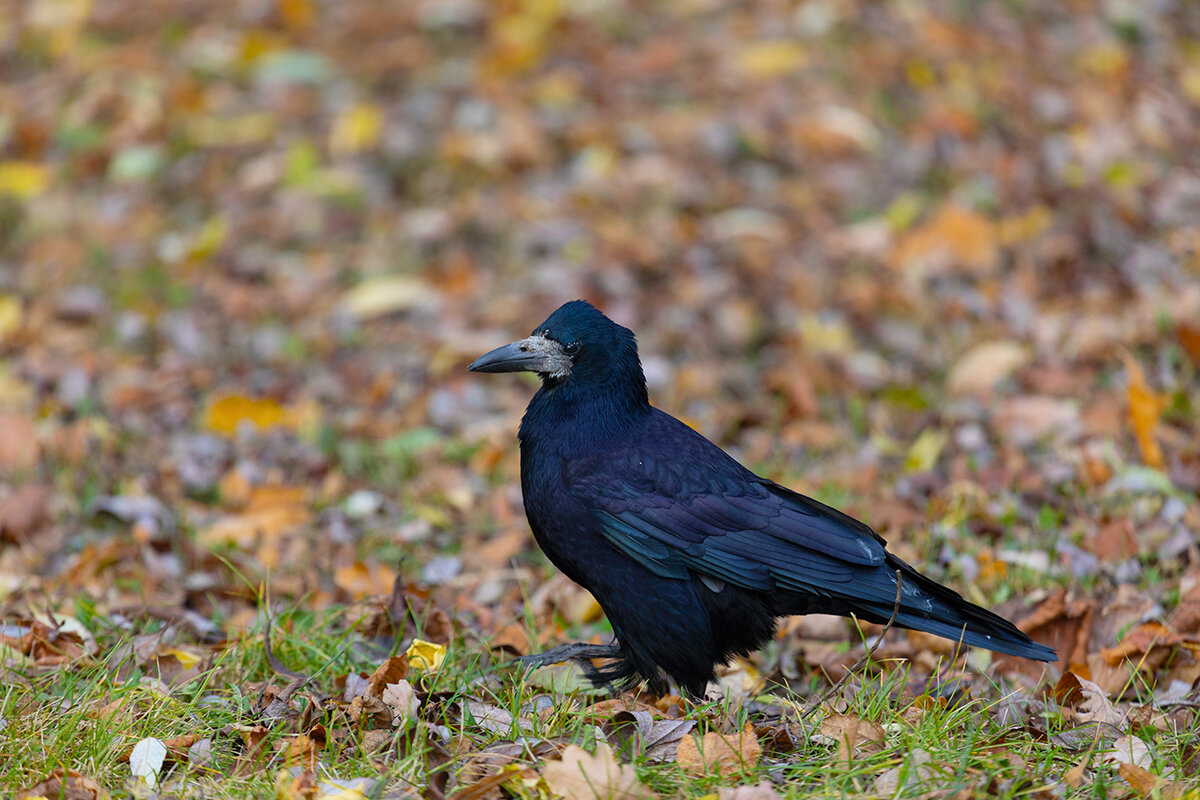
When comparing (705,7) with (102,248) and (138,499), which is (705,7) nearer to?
(102,248)

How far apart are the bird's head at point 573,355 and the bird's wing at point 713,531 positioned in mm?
223

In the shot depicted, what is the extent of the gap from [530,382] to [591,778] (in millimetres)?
3611

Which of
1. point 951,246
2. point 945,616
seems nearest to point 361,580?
point 945,616

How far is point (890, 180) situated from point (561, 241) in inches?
75.6

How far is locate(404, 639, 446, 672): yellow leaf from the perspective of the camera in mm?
3277

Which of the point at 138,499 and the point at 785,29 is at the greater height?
the point at 785,29

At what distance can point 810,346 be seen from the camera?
5.97 meters

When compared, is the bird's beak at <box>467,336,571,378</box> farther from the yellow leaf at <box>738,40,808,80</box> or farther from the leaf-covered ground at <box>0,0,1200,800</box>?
the yellow leaf at <box>738,40,808,80</box>

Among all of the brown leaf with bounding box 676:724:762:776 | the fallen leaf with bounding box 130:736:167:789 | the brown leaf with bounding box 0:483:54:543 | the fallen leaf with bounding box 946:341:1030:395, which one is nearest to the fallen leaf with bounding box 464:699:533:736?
the brown leaf with bounding box 676:724:762:776

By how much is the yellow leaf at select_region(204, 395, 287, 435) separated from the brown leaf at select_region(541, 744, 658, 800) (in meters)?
3.35

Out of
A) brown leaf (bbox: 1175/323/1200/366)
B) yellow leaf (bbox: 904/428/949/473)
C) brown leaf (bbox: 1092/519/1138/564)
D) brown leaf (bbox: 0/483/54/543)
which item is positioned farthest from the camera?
brown leaf (bbox: 1175/323/1200/366)

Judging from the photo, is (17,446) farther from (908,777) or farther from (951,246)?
(951,246)

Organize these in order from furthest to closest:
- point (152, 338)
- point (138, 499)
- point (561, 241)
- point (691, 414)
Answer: point (561, 241) < point (152, 338) < point (691, 414) < point (138, 499)

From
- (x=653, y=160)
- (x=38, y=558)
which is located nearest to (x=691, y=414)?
(x=653, y=160)
